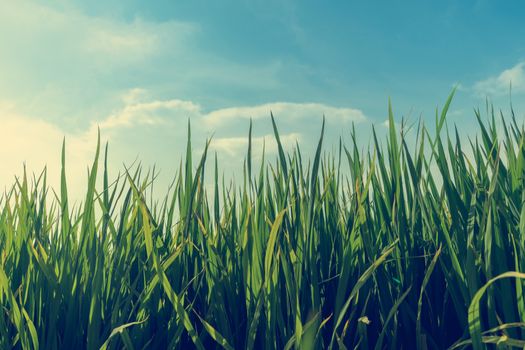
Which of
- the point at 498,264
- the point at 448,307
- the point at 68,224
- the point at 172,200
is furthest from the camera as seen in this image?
the point at 172,200

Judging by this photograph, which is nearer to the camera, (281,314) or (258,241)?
(281,314)

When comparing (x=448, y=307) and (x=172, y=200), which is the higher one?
(x=172, y=200)

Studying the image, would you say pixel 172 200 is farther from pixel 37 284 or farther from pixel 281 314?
pixel 281 314

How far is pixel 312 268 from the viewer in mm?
1364

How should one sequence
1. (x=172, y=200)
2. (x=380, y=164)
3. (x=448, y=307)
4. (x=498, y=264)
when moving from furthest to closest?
(x=172, y=200)
(x=380, y=164)
(x=448, y=307)
(x=498, y=264)

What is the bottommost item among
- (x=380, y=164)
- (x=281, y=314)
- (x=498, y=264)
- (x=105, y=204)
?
(x=281, y=314)

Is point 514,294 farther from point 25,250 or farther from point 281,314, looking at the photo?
point 25,250

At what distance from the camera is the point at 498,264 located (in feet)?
4.38

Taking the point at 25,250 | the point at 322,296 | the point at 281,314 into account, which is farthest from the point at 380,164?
the point at 25,250

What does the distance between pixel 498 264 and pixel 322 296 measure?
466mm

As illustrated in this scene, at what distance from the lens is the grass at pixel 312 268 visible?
1.34 metres

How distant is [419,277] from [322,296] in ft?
0.89

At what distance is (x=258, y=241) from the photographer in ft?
4.84

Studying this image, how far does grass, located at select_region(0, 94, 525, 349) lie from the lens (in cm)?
134
